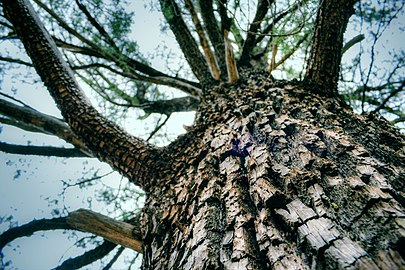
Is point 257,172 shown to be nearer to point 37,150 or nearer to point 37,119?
point 37,119

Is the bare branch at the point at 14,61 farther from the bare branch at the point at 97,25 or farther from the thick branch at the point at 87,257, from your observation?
the thick branch at the point at 87,257

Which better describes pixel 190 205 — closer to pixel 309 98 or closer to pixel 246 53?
pixel 309 98

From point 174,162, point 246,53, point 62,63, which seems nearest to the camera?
point 174,162

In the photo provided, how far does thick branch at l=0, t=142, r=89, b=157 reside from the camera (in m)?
2.29

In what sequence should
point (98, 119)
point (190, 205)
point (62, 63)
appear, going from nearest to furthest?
point (190, 205)
point (98, 119)
point (62, 63)

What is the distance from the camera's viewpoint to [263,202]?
802 millimetres

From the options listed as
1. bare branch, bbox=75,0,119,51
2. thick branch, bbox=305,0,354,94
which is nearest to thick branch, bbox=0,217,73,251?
bare branch, bbox=75,0,119,51

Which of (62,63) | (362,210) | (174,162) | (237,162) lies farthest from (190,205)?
(62,63)

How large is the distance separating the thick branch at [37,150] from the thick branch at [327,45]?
2.21 m

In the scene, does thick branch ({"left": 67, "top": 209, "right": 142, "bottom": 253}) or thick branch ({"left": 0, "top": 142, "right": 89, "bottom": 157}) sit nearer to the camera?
thick branch ({"left": 67, "top": 209, "right": 142, "bottom": 253})

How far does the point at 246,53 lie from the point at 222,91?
3.52 ft

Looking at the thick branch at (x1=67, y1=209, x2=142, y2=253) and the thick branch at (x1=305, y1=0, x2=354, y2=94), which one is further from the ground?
the thick branch at (x1=305, y1=0, x2=354, y2=94)

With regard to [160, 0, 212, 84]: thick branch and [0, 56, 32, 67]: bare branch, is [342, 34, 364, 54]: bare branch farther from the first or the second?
[0, 56, 32, 67]: bare branch

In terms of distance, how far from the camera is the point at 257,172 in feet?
3.11
